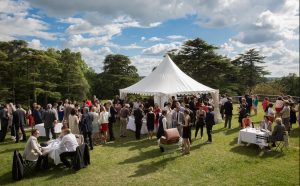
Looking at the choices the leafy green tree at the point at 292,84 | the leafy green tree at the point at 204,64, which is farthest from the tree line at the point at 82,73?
the leafy green tree at the point at 292,84

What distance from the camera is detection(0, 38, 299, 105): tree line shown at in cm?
2723

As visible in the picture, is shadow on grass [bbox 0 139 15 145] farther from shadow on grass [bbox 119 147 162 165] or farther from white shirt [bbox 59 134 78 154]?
shadow on grass [bbox 119 147 162 165]

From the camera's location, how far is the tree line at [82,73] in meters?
27.2

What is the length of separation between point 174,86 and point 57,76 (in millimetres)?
20698

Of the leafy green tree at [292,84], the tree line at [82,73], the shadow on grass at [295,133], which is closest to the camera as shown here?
the shadow on grass at [295,133]

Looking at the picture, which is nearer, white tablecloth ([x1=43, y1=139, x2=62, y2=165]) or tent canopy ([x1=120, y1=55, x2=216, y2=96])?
white tablecloth ([x1=43, y1=139, x2=62, y2=165])


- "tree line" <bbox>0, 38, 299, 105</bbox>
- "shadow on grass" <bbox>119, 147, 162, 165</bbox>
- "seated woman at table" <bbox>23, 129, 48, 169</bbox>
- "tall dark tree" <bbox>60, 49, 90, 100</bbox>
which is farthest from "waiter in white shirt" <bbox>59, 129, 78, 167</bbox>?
"tall dark tree" <bbox>60, 49, 90, 100</bbox>

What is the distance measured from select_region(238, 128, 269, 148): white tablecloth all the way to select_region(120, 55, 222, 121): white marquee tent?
4.35 m

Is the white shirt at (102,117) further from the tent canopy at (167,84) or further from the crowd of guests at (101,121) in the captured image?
the tent canopy at (167,84)

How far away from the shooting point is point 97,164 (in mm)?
7977

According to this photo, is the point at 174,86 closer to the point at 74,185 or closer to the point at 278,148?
the point at 278,148

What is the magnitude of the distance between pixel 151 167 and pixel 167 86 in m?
6.72

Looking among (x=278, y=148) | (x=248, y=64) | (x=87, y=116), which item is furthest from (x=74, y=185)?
(x=248, y=64)

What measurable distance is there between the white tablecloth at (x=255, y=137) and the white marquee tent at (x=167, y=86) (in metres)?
4.35
